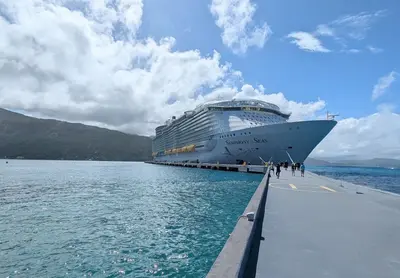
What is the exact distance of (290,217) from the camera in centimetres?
719

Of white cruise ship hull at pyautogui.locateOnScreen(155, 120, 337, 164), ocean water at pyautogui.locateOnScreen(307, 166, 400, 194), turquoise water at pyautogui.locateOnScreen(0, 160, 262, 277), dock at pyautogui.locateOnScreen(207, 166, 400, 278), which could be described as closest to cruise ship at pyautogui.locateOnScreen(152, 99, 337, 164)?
white cruise ship hull at pyautogui.locateOnScreen(155, 120, 337, 164)

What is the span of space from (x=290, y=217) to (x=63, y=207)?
13.6m

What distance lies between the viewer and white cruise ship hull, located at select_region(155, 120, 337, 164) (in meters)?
47.5

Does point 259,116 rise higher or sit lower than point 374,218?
higher

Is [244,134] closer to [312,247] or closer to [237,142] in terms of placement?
[237,142]

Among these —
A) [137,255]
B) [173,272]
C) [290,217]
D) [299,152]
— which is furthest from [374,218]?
[299,152]

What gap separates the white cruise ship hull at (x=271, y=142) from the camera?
47.5 m

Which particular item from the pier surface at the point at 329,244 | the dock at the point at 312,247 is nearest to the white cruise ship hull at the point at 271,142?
the pier surface at the point at 329,244

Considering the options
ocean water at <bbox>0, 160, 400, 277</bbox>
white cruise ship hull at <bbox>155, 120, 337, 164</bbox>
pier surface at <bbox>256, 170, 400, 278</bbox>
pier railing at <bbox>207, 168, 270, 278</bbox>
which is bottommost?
ocean water at <bbox>0, 160, 400, 277</bbox>

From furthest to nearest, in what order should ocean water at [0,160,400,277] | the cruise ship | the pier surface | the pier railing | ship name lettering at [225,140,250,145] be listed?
ship name lettering at [225,140,250,145], the cruise ship, ocean water at [0,160,400,277], the pier surface, the pier railing

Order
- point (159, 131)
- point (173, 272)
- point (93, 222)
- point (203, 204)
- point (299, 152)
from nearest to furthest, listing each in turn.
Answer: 1. point (173, 272)
2. point (93, 222)
3. point (203, 204)
4. point (299, 152)
5. point (159, 131)

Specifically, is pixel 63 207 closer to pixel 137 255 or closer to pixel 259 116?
pixel 137 255

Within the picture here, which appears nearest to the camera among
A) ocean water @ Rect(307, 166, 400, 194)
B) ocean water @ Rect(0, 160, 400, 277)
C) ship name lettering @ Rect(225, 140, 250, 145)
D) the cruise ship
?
ocean water @ Rect(0, 160, 400, 277)

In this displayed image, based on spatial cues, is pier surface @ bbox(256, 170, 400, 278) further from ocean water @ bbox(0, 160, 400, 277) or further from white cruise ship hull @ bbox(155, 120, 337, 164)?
white cruise ship hull @ bbox(155, 120, 337, 164)
